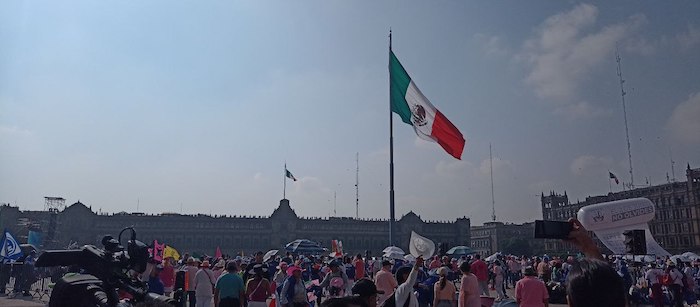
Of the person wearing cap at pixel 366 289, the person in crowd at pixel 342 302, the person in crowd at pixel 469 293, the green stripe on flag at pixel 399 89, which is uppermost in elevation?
the green stripe on flag at pixel 399 89

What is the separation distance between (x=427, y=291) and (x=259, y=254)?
4650 millimetres

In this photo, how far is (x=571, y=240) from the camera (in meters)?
3.48

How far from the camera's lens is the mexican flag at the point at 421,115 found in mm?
17391

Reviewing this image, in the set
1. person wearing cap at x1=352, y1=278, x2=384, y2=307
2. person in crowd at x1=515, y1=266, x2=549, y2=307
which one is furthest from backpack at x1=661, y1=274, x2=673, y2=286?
person wearing cap at x1=352, y1=278, x2=384, y2=307

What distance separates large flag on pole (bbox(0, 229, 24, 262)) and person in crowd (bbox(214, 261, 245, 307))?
16.6 m

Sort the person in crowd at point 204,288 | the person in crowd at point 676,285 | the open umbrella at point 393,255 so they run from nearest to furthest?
the person in crowd at point 204,288 < the person in crowd at point 676,285 < the open umbrella at point 393,255

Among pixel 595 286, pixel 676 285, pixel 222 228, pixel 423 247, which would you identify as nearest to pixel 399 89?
pixel 423 247

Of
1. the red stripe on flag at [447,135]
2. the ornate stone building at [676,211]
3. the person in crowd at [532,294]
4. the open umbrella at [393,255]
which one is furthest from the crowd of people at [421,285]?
the ornate stone building at [676,211]

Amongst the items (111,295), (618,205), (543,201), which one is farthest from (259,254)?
(543,201)

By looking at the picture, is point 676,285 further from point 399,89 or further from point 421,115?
point 399,89

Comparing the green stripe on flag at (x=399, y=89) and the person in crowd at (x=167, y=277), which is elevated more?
the green stripe on flag at (x=399, y=89)

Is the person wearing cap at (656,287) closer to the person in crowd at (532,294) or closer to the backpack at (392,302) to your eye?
the person in crowd at (532,294)

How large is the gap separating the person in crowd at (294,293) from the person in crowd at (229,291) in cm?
80

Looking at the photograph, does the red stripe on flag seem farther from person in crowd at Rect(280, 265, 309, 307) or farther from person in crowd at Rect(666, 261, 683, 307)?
person in crowd at Rect(280, 265, 309, 307)
